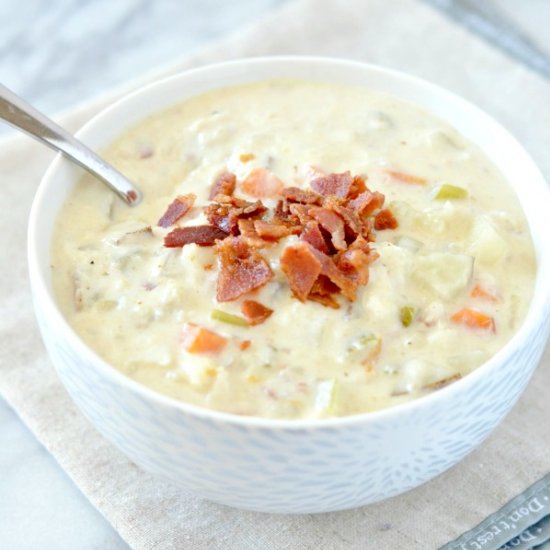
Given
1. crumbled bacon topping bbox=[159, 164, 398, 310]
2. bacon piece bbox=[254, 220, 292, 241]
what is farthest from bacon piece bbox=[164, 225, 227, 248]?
bacon piece bbox=[254, 220, 292, 241]

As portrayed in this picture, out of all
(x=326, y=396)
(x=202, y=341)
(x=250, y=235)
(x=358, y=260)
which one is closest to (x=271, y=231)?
(x=250, y=235)

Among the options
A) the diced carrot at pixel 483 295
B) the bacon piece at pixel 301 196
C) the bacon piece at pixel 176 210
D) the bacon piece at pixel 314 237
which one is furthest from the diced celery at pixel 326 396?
the bacon piece at pixel 176 210

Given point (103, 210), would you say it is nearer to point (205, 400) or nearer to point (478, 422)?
point (205, 400)

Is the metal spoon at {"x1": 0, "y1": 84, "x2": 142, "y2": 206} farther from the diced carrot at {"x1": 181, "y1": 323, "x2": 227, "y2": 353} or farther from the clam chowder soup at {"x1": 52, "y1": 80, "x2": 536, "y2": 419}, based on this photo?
the diced carrot at {"x1": 181, "y1": 323, "x2": 227, "y2": 353}

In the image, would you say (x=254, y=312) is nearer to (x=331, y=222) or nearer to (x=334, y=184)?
(x=331, y=222)

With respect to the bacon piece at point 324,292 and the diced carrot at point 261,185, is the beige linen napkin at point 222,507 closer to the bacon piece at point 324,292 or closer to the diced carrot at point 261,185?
the bacon piece at point 324,292

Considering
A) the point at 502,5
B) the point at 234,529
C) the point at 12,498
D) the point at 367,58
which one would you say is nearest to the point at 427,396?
the point at 234,529
